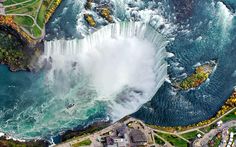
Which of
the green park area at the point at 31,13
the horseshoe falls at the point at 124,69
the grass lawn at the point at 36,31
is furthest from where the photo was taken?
the green park area at the point at 31,13

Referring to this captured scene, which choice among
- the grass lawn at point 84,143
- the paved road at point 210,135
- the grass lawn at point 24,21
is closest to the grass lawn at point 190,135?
the paved road at point 210,135

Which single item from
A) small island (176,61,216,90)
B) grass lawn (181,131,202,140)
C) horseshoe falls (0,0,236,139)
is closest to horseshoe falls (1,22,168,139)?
horseshoe falls (0,0,236,139)

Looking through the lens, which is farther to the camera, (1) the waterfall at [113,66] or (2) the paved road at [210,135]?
(1) the waterfall at [113,66]

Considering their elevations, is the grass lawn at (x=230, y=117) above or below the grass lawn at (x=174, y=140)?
above

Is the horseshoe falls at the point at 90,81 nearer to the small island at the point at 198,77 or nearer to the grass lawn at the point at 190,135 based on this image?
the small island at the point at 198,77

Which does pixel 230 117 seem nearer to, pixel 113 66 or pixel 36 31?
pixel 113 66

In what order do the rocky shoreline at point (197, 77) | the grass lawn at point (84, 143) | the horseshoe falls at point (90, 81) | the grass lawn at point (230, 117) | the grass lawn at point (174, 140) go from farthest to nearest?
the rocky shoreline at point (197, 77)
the grass lawn at point (230, 117)
the horseshoe falls at point (90, 81)
the grass lawn at point (174, 140)
the grass lawn at point (84, 143)
